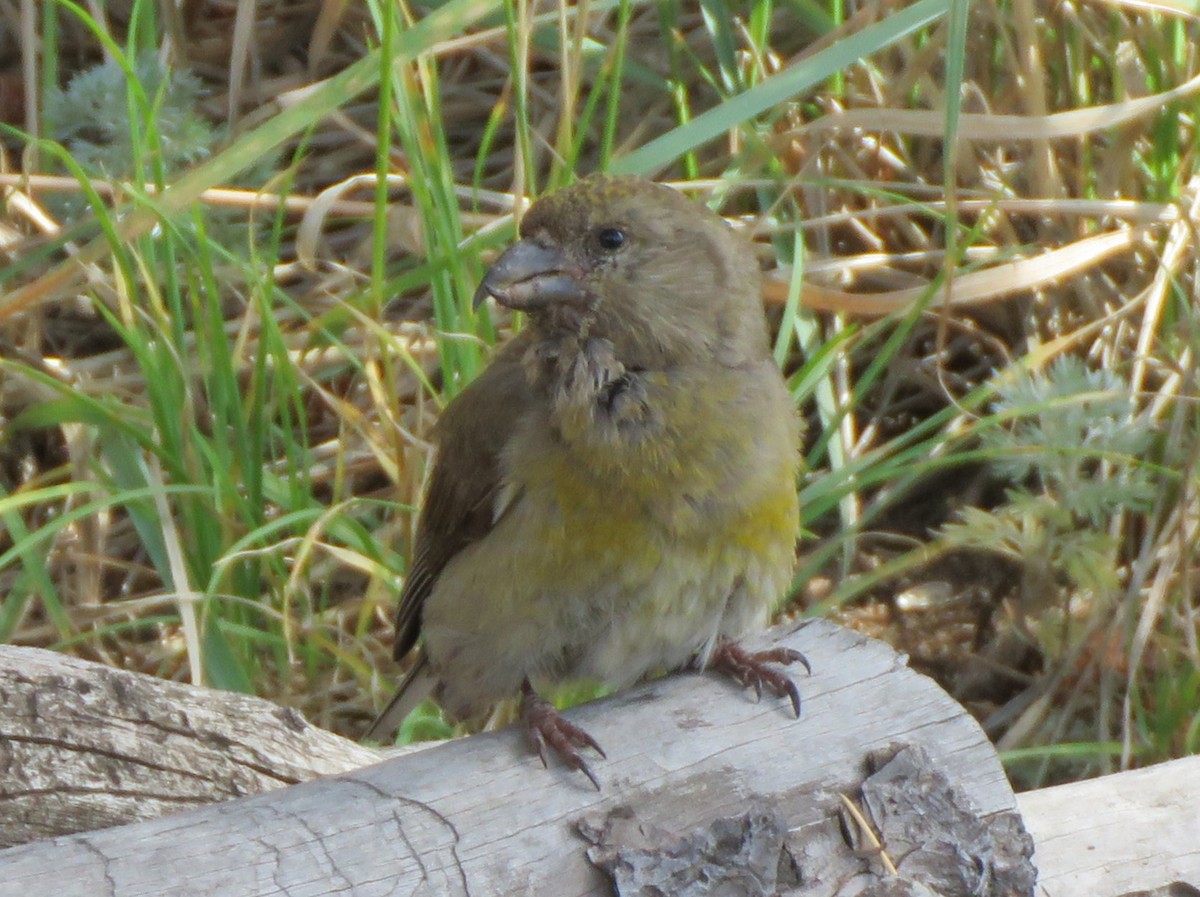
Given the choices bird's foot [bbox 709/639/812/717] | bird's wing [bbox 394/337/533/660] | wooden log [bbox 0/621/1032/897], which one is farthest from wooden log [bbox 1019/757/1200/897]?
bird's wing [bbox 394/337/533/660]

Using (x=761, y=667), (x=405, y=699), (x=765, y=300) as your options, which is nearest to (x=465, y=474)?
(x=405, y=699)

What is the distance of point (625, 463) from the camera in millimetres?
2832

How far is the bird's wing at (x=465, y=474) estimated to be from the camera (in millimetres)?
3053

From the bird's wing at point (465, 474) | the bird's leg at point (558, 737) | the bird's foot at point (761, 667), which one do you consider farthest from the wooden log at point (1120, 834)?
the bird's wing at point (465, 474)

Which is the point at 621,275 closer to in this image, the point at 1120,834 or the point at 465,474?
the point at 465,474

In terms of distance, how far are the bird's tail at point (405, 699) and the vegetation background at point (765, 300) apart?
0.48 ft

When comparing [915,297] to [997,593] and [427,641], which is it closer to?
[997,593]

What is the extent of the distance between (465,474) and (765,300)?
48.8 inches

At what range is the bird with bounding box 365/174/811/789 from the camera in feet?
9.33

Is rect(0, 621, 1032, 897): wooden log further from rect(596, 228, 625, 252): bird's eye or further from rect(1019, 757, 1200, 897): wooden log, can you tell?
rect(596, 228, 625, 252): bird's eye

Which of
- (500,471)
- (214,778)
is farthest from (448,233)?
(214,778)

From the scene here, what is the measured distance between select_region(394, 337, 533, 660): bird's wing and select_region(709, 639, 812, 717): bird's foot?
481 millimetres

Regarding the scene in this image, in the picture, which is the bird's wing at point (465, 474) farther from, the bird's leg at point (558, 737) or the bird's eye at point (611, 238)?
the bird's leg at point (558, 737)

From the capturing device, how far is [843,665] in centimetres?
280
